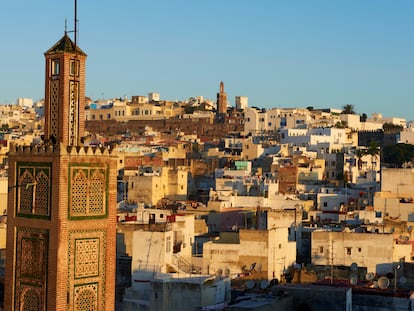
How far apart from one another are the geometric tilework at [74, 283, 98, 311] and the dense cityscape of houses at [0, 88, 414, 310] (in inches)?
91.6

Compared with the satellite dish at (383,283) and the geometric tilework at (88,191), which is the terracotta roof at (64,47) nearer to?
the geometric tilework at (88,191)

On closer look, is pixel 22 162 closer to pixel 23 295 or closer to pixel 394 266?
pixel 23 295

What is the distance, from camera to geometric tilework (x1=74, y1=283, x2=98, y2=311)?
44.6 feet

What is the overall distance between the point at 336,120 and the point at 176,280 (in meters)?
46.4

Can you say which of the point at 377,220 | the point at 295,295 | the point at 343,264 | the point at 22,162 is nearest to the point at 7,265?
the point at 22,162

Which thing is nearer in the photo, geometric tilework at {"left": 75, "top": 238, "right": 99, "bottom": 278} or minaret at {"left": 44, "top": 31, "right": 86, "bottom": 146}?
geometric tilework at {"left": 75, "top": 238, "right": 99, "bottom": 278}

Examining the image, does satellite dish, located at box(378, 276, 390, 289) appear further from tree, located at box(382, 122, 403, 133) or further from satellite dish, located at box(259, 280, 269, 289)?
tree, located at box(382, 122, 403, 133)

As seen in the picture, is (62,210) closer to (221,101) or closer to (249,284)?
(249,284)

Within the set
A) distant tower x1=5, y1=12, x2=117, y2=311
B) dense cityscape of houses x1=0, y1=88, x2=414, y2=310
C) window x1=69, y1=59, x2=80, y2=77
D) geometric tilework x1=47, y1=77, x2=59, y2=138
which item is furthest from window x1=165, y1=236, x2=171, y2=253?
window x1=69, y1=59, x2=80, y2=77

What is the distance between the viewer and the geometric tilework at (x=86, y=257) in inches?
539

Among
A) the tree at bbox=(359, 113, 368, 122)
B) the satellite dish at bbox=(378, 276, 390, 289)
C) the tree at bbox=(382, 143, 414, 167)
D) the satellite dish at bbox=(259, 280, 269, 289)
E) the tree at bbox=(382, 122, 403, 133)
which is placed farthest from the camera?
the tree at bbox=(359, 113, 368, 122)

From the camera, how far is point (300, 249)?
2753cm

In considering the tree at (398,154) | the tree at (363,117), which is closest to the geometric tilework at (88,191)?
the tree at (398,154)

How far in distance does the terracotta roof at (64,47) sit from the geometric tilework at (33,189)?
6.02ft
